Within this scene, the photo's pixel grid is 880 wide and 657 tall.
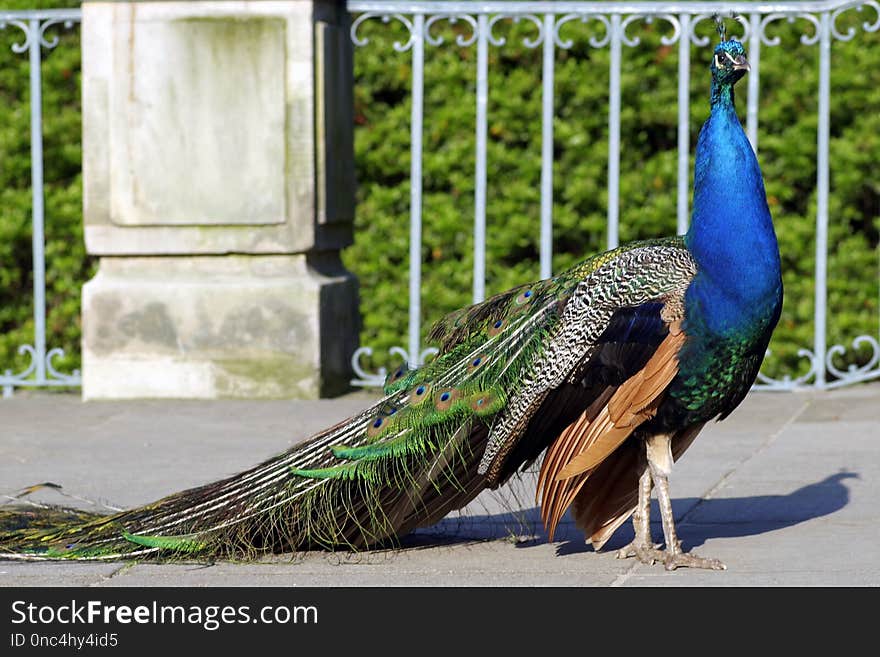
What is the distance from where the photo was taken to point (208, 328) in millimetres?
8445

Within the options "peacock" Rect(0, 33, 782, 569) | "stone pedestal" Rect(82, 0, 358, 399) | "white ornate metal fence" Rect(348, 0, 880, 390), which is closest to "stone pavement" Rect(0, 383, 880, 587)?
"peacock" Rect(0, 33, 782, 569)

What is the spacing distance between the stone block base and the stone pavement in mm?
136

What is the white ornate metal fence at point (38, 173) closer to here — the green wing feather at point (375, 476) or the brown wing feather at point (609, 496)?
the green wing feather at point (375, 476)

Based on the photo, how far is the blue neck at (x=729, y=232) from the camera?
4867mm

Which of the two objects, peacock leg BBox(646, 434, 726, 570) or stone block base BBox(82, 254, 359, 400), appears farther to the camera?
stone block base BBox(82, 254, 359, 400)

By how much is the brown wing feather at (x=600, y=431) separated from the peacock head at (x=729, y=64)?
0.87 m

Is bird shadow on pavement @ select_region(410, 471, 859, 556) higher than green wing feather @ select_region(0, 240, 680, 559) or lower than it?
lower

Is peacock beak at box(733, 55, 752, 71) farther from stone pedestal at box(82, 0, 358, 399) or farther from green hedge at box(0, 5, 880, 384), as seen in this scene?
green hedge at box(0, 5, 880, 384)

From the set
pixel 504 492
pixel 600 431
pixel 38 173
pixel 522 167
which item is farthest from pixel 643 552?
pixel 522 167

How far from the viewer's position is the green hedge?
10125 mm

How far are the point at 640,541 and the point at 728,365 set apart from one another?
0.76 m

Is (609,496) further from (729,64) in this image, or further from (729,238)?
(729,64)

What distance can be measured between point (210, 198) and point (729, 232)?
415 centimetres

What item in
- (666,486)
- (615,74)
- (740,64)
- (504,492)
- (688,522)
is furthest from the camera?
(615,74)
